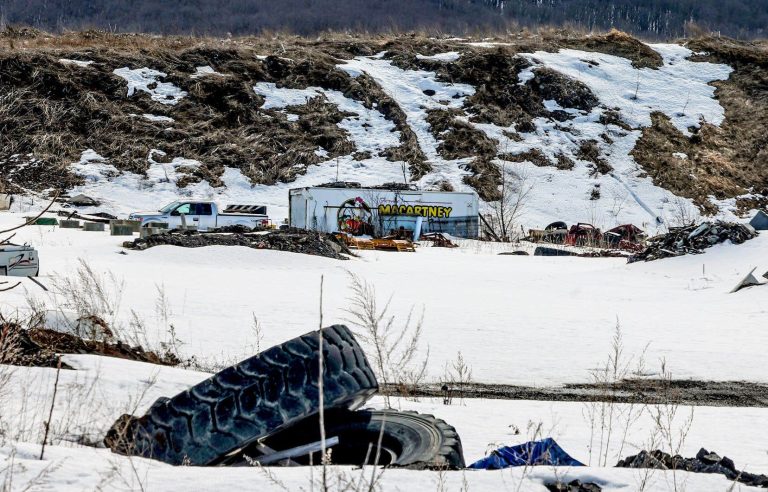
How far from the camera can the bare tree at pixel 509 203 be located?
3603cm

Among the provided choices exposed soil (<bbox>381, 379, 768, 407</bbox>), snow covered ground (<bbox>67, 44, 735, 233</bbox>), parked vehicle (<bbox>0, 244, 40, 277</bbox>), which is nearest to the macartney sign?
snow covered ground (<bbox>67, 44, 735, 233</bbox>)

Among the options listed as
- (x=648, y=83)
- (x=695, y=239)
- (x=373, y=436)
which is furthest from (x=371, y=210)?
(x=648, y=83)

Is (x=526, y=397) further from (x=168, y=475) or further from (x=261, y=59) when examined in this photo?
(x=261, y=59)

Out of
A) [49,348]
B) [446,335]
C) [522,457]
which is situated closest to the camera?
[522,457]

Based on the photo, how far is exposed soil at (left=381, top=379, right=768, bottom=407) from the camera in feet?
22.2

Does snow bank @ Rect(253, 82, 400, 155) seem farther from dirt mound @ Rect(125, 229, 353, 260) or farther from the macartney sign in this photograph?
dirt mound @ Rect(125, 229, 353, 260)

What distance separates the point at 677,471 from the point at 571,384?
424 cm

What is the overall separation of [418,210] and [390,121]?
17418 millimetres

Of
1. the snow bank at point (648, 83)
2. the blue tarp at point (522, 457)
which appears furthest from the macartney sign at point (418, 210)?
the blue tarp at point (522, 457)

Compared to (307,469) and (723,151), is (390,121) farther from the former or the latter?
(307,469)

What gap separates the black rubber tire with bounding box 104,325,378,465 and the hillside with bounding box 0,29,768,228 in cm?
3361

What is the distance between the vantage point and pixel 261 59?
52.5 m

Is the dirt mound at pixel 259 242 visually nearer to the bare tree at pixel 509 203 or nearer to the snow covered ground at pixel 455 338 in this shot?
the snow covered ground at pixel 455 338

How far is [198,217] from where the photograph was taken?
28188mm
